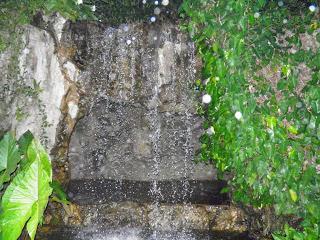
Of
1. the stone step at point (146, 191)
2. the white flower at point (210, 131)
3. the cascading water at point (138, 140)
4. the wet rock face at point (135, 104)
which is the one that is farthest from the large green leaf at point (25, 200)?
the wet rock face at point (135, 104)

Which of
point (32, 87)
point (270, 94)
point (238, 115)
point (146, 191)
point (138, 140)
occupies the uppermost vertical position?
point (270, 94)

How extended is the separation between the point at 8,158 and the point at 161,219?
210cm

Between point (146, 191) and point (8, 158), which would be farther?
point (146, 191)

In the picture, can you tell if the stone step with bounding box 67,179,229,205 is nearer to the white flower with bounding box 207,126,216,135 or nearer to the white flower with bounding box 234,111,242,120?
the white flower with bounding box 207,126,216,135

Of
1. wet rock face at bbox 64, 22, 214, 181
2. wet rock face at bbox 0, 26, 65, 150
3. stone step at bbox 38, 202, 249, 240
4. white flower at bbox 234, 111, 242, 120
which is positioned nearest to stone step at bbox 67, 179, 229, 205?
stone step at bbox 38, 202, 249, 240

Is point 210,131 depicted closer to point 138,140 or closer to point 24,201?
point 138,140

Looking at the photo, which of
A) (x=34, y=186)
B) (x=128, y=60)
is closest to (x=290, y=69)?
(x=34, y=186)

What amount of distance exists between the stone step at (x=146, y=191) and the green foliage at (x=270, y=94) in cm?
165

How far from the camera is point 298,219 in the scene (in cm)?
337

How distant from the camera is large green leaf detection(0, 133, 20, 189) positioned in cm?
309

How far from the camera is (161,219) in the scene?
14.5ft

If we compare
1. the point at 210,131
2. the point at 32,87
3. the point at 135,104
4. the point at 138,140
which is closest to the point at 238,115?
the point at 210,131

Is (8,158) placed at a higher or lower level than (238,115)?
lower

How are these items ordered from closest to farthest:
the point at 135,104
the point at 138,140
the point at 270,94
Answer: the point at 270,94 < the point at 135,104 < the point at 138,140
